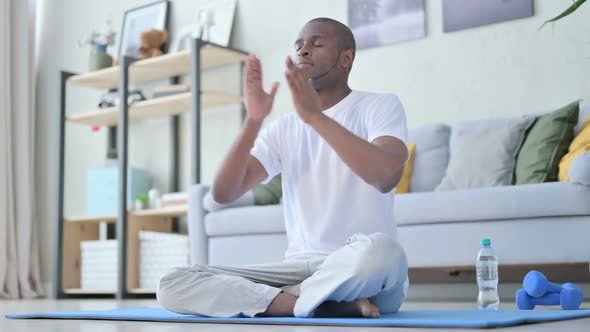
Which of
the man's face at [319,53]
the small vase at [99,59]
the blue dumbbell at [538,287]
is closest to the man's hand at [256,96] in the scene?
the man's face at [319,53]

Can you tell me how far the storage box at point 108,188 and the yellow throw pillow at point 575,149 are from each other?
2.69m

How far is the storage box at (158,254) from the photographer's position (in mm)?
4574

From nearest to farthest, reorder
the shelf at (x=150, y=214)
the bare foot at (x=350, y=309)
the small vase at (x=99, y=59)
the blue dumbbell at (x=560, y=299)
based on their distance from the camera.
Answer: the bare foot at (x=350, y=309)
the blue dumbbell at (x=560, y=299)
the shelf at (x=150, y=214)
the small vase at (x=99, y=59)

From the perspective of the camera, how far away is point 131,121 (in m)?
5.48

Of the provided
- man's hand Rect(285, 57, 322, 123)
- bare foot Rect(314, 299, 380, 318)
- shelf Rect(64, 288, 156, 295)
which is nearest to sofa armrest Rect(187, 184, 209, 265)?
shelf Rect(64, 288, 156, 295)

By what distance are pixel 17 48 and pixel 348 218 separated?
13.7 feet

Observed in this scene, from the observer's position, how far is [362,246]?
1.81m

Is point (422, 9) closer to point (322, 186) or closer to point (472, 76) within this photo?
point (472, 76)

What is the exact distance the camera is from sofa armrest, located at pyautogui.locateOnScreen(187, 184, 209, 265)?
4.02m

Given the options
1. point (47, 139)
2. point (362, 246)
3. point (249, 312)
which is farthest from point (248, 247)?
point (47, 139)

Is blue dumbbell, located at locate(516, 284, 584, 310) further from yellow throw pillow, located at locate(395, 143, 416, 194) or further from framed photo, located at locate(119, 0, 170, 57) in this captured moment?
framed photo, located at locate(119, 0, 170, 57)

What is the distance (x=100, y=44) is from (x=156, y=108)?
649 mm

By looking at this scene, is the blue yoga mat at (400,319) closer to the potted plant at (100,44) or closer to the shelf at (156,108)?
the shelf at (156,108)

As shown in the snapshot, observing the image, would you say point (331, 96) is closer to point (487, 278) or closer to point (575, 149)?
point (487, 278)
